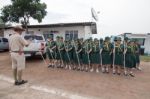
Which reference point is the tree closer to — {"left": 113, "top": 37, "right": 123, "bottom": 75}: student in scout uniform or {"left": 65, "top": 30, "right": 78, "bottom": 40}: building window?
{"left": 65, "top": 30, "right": 78, "bottom": 40}: building window

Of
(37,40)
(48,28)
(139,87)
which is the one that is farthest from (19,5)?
(139,87)

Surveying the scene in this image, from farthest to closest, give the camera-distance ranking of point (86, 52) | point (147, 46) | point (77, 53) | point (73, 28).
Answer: point (147, 46) < point (73, 28) < point (77, 53) < point (86, 52)

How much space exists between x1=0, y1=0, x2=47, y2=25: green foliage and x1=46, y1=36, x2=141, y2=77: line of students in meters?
13.6

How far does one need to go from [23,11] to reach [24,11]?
0.35 ft

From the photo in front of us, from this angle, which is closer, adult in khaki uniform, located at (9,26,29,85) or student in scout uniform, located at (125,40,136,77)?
adult in khaki uniform, located at (9,26,29,85)

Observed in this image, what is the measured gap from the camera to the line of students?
928 centimetres

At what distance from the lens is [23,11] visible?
77.7 feet

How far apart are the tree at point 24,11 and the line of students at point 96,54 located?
13.6 metres

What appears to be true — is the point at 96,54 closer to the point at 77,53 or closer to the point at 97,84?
the point at 77,53

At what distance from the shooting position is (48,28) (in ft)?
82.0

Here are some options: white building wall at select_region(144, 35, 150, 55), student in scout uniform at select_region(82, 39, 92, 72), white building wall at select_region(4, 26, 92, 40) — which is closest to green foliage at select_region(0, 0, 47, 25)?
white building wall at select_region(4, 26, 92, 40)

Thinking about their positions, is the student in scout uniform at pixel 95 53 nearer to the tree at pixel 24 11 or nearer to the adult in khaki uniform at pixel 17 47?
the adult in khaki uniform at pixel 17 47

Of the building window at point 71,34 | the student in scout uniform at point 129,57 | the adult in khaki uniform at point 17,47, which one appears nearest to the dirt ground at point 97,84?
the student in scout uniform at point 129,57

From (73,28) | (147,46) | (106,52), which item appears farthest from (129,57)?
(147,46)
